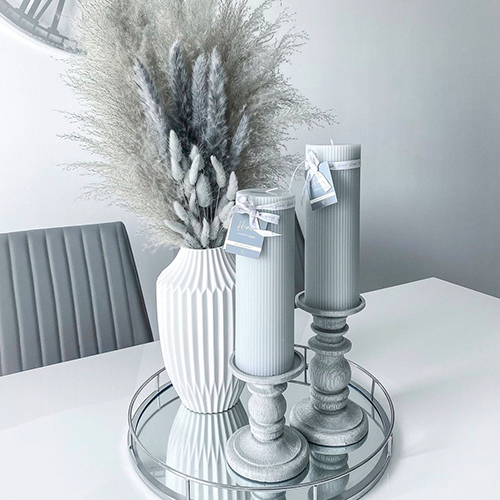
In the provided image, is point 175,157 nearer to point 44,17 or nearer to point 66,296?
point 66,296

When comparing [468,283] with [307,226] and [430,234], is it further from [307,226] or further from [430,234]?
[307,226]

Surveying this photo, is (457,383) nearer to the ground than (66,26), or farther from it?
nearer to the ground

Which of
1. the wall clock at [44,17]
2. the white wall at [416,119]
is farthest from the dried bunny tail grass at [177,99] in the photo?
the white wall at [416,119]

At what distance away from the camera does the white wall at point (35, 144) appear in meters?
1.63

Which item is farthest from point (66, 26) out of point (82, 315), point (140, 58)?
point (140, 58)

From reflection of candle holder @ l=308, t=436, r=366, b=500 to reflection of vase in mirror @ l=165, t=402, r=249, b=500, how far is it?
0.10 meters

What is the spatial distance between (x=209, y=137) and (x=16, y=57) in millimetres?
1065

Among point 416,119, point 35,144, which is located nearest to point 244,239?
point 35,144

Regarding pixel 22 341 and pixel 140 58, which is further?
pixel 22 341

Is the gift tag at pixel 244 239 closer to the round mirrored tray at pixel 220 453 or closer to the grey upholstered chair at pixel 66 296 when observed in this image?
the round mirrored tray at pixel 220 453

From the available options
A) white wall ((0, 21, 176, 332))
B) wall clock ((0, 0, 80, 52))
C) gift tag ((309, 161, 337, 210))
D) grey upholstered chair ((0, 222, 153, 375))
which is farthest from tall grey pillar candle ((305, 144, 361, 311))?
wall clock ((0, 0, 80, 52))

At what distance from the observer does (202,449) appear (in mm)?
864

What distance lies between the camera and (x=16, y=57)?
162 centimetres

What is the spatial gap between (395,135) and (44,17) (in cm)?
151
